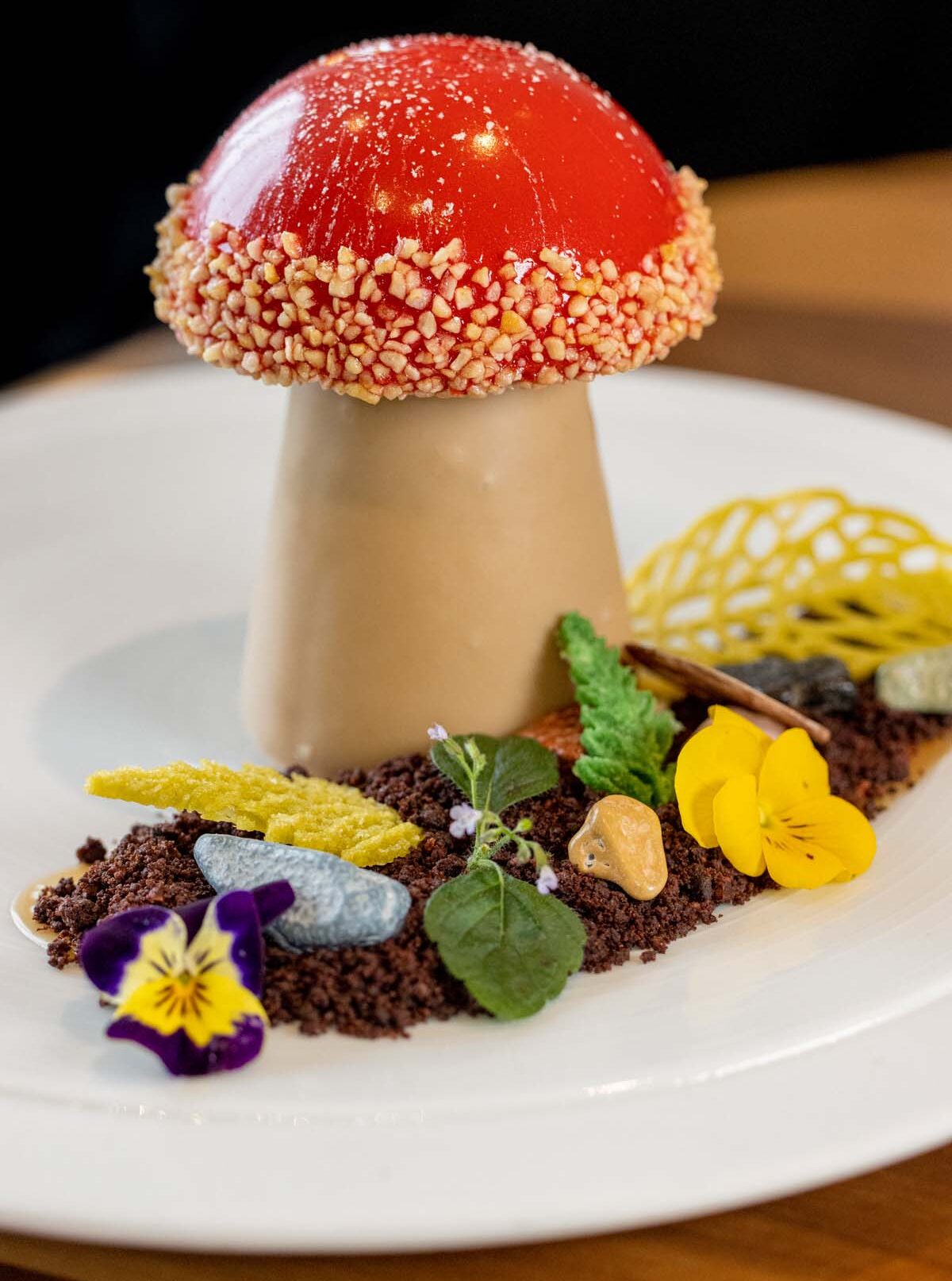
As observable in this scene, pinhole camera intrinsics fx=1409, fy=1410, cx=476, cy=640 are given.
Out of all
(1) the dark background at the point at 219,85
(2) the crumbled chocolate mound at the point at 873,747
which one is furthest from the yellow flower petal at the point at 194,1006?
(1) the dark background at the point at 219,85

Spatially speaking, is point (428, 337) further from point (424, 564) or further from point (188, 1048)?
point (188, 1048)

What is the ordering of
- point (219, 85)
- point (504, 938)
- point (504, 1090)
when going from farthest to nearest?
point (219, 85) < point (504, 938) < point (504, 1090)

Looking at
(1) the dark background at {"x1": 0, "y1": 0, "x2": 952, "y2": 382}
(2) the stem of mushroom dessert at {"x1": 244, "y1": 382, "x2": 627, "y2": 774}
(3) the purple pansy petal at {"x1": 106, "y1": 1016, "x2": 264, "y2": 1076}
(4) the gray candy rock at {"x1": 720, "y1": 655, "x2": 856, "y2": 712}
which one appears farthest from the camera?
(1) the dark background at {"x1": 0, "y1": 0, "x2": 952, "y2": 382}

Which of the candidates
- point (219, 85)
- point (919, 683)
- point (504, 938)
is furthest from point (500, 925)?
point (219, 85)

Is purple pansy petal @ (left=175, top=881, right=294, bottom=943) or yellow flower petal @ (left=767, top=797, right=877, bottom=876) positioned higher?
purple pansy petal @ (left=175, top=881, right=294, bottom=943)

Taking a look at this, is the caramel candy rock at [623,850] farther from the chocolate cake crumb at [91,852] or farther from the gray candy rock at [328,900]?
the chocolate cake crumb at [91,852]

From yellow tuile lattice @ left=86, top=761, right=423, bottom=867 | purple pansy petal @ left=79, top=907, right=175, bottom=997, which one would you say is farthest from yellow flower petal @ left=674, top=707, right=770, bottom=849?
purple pansy petal @ left=79, top=907, right=175, bottom=997

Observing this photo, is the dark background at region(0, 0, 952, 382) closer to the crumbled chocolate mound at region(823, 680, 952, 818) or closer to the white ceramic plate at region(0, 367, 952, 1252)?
the white ceramic plate at region(0, 367, 952, 1252)
